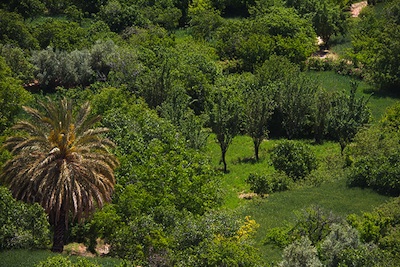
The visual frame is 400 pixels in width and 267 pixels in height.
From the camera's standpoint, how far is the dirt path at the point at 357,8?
88250mm

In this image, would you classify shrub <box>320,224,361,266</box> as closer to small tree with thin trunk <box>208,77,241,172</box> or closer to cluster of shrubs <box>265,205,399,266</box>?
cluster of shrubs <box>265,205,399,266</box>

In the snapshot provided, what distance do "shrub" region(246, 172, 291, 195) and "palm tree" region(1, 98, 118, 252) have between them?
1408 centimetres

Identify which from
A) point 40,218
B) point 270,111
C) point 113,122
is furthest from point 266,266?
point 270,111

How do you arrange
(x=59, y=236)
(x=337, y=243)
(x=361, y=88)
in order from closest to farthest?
1. (x=337, y=243)
2. (x=59, y=236)
3. (x=361, y=88)

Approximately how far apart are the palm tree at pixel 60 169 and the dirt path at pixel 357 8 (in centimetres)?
5836

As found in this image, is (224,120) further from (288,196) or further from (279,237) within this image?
(279,237)

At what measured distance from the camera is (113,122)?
45406 millimetres

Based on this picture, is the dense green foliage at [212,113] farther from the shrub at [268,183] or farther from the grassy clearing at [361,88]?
the grassy clearing at [361,88]

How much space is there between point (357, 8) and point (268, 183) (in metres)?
48.6

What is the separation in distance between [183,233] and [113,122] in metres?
13.3

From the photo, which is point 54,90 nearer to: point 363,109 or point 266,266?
point 363,109

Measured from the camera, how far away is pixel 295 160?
5047cm

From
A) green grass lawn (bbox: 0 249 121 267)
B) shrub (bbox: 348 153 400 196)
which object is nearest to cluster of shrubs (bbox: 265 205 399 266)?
shrub (bbox: 348 153 400 196)

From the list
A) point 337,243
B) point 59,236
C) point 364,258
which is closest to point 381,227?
point 337,243
